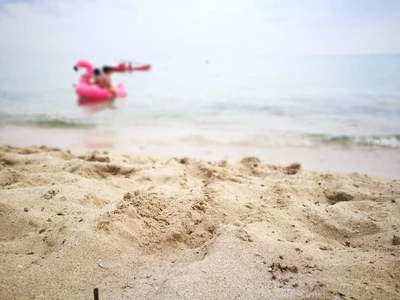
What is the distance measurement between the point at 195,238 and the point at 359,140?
4898 millimetres

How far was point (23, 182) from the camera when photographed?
243cm

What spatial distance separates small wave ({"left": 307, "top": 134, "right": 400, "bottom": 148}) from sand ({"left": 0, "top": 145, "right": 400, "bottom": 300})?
117 inches

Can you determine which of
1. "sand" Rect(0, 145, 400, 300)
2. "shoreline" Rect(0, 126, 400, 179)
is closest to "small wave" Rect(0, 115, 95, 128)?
"shoreline" Rect(0, 126, 400, 179)

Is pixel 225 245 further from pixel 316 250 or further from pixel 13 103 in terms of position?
pixel 13 103

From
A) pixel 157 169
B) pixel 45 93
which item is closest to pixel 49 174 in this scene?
pixel 157 169

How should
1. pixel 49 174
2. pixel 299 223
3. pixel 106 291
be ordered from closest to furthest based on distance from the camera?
pixel 106 291, pixel 299 223, pixel 49 174

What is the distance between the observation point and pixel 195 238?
1.79m

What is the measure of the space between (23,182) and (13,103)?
9.03 meters

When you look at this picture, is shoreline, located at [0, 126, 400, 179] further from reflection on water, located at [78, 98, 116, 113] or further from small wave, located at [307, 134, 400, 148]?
reflection on water, located at [78, 98, 116, 113]

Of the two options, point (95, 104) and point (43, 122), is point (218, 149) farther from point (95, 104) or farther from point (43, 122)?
point (95, 104)

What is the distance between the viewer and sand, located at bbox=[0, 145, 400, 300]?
1.35 metres

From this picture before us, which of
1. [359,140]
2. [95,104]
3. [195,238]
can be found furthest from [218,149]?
[95,104]

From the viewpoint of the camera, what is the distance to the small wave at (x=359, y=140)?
17.6 ft

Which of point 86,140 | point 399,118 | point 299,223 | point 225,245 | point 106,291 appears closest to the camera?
point 106,291
